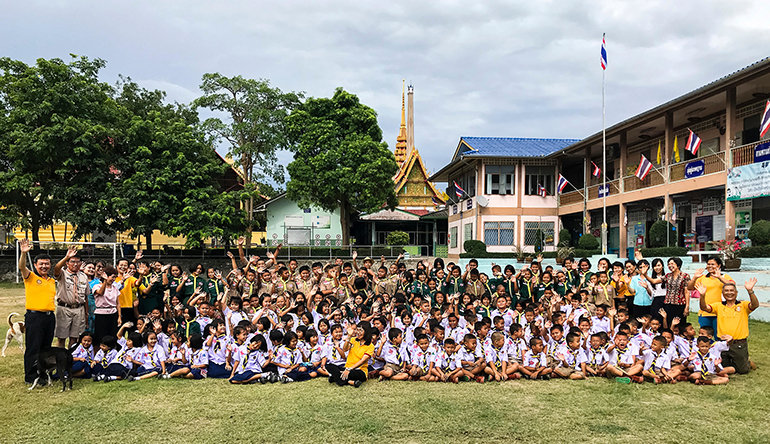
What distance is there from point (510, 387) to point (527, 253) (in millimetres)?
18525

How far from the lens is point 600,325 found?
7.55 meters

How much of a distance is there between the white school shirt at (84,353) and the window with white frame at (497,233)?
20135 millimetres

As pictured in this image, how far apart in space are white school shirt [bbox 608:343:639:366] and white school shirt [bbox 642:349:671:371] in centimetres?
12

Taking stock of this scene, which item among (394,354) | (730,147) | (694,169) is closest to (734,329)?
(394,354)

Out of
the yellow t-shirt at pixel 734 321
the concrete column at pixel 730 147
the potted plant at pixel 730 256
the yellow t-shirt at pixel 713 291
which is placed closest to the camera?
the yellow t-shirt at pixel 734 321

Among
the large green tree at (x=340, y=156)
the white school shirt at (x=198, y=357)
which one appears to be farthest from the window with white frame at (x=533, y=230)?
the white school shirt at (x=198, y=357)

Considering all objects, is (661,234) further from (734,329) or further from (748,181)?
(734,329)

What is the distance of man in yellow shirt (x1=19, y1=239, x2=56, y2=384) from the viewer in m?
6.30

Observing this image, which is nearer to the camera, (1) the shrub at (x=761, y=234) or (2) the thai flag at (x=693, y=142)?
(1) the shrub at (x=761, y=234)

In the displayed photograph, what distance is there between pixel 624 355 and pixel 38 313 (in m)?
7.00

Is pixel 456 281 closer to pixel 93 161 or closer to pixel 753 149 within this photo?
pixel 753 149

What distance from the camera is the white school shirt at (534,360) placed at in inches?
273

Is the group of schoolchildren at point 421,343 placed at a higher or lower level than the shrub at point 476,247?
lower

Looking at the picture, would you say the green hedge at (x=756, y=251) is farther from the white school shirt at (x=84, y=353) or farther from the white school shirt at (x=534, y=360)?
the white school shirt at (x=84, y=353)
